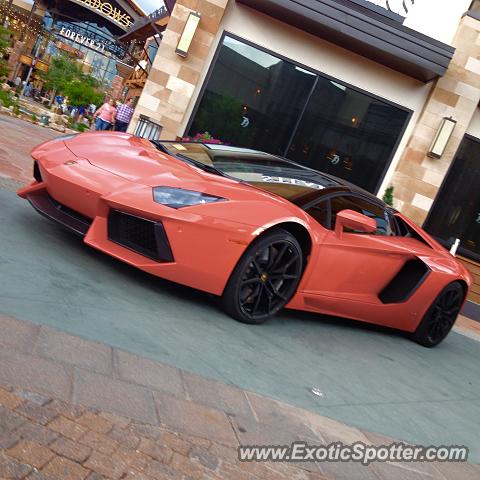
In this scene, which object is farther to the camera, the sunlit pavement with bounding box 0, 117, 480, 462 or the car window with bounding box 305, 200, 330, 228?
the car window with bounding box 305, 200, 330, 228

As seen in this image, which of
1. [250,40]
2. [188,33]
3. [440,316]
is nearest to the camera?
[440,316]

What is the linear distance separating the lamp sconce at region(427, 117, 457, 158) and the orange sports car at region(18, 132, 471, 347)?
6.19 m

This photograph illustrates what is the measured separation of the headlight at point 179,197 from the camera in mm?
3481

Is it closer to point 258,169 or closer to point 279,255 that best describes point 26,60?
point 258,169

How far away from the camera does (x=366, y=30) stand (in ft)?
32.9

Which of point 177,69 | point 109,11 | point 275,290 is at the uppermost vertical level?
point 109,11

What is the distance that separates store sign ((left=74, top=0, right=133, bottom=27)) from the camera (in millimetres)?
40250

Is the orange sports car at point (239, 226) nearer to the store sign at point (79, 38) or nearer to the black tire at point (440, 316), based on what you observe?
the black tire at point (440, 316)

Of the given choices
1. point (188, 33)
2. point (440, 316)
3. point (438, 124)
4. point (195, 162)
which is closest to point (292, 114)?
point (188, 33)

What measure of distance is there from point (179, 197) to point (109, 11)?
4096 centimetres

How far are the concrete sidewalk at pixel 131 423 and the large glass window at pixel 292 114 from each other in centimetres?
874

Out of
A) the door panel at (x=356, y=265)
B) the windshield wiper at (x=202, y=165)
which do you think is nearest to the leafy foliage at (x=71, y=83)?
the windshield wiper at (x=202, y=165)

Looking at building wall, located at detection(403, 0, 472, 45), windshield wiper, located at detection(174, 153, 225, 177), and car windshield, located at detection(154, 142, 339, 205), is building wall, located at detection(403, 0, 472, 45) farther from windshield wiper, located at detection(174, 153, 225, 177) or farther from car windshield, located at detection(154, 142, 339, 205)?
windshield wiper, located at detection(174, 153, 225, 177)

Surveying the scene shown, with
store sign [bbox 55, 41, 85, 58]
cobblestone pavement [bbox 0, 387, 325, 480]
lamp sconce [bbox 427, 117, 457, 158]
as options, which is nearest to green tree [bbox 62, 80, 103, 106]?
store sign [bbox 55, 41, 85, 58]
